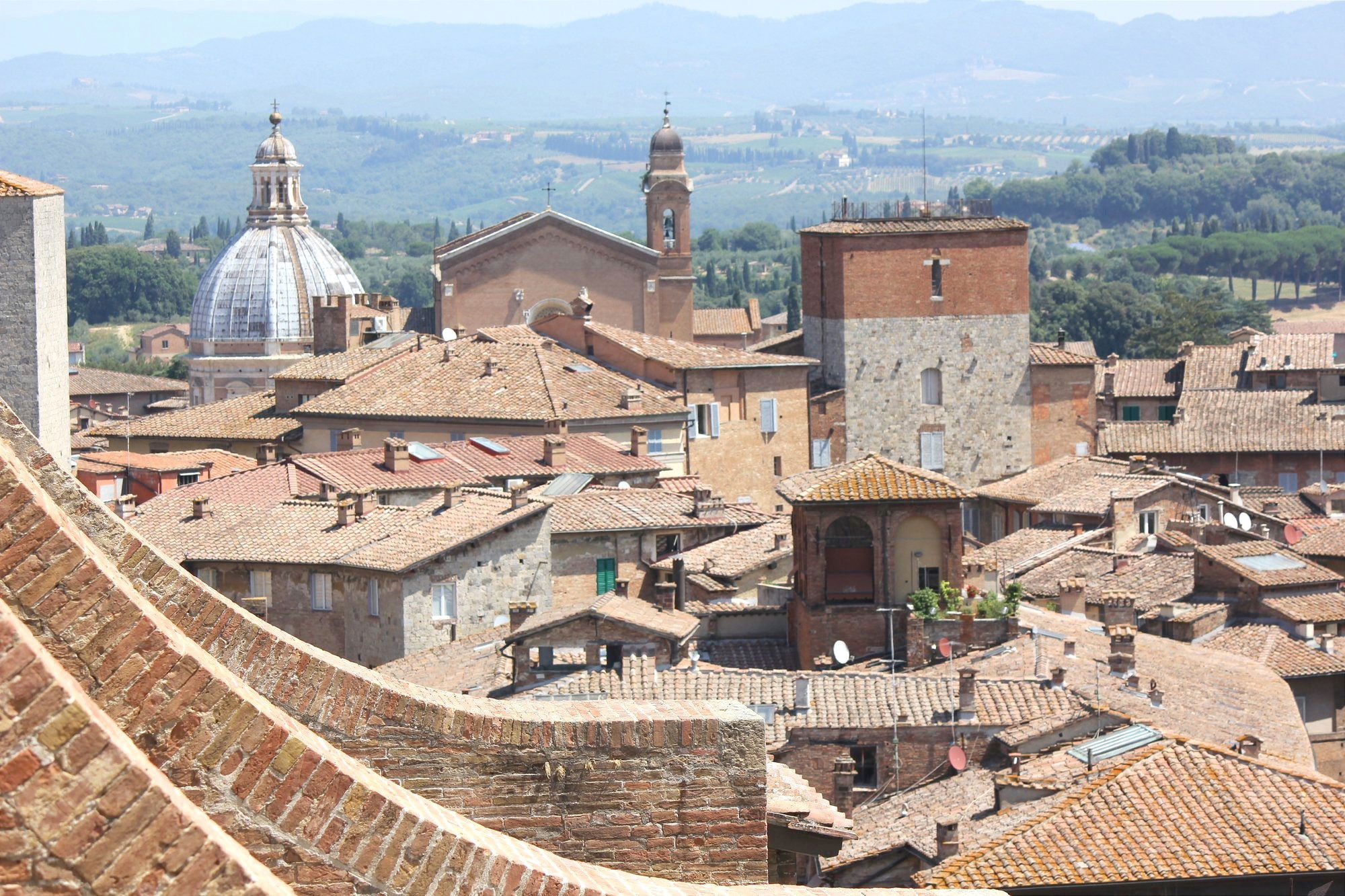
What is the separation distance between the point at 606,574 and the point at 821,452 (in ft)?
73.5

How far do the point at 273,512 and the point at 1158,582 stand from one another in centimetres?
1292

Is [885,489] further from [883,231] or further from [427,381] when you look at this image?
[883,231]

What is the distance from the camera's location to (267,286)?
9550 cm

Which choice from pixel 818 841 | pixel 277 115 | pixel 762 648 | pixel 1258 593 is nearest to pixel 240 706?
pixel 818 841

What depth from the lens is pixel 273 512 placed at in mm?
36344

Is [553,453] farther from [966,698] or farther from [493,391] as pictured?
[966,698]

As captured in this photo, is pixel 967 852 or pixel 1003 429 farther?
pixel 1003 429

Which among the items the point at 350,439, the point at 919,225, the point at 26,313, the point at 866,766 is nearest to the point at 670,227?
the point at 919,225

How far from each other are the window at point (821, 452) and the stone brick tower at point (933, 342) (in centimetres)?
109

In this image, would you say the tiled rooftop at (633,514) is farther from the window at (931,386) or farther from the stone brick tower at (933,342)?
the window at (931,386)

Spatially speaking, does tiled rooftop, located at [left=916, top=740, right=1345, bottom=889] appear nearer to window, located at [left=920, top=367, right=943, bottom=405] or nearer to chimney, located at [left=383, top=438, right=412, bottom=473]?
chimney, located at [left=383, top=438, right=412, bottom=473]

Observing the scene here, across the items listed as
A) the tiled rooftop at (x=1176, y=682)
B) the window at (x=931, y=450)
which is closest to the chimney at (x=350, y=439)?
the window at (x=931, y=450)

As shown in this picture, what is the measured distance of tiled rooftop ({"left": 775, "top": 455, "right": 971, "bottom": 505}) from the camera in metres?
30.0

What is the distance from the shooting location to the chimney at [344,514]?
35062 mm
